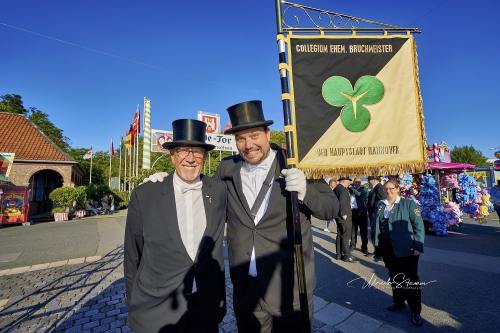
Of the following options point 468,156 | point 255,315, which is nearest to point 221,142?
point 255,315

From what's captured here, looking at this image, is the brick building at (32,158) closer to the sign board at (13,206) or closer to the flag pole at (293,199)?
the sign board at (13,206)

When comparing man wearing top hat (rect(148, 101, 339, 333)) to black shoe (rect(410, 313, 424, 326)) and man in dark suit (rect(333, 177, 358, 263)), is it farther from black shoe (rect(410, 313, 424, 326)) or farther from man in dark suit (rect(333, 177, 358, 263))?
man in dark suit (rect(333, 177, 358, 263))

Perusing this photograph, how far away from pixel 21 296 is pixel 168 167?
40529 millimetres

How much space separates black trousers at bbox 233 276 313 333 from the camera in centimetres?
225

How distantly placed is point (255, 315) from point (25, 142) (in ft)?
86.0

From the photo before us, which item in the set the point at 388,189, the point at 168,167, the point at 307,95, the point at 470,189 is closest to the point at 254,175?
the point at 307,95

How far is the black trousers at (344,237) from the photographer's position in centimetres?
677

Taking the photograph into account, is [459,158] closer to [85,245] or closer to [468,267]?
[468,267]

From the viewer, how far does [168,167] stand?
146ft

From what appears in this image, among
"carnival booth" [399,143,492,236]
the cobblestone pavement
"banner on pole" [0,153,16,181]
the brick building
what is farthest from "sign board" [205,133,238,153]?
the cobblestone pavement

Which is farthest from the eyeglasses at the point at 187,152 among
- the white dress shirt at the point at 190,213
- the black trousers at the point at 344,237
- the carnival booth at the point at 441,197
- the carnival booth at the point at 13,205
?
the carnival booth at the point at 13,205

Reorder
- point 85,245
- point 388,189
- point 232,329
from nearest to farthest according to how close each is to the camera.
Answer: point 232,329, point 388,189, point 85,245

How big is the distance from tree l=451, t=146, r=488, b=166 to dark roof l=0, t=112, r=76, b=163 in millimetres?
58032

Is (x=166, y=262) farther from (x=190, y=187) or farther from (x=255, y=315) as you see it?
(x=255, y=315)
